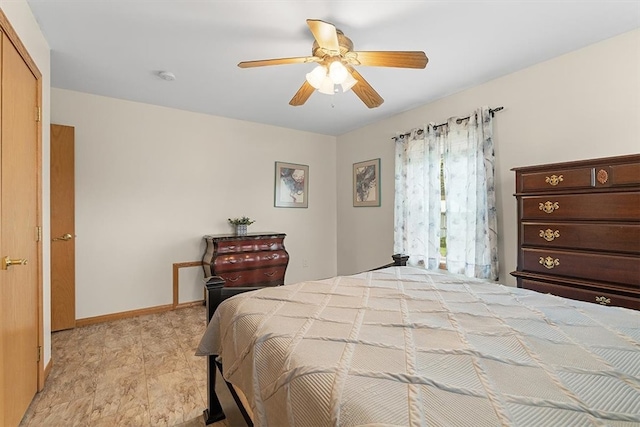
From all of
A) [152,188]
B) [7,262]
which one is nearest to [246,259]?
[152,188]

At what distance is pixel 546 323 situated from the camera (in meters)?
1.16

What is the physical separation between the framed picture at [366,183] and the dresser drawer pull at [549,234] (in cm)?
229

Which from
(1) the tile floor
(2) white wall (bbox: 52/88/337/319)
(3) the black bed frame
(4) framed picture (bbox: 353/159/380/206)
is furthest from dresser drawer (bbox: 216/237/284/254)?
(3) the black bed frame

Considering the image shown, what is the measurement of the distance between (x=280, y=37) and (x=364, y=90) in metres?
0.74

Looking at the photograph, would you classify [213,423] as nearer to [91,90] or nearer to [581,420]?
→ [581,420]

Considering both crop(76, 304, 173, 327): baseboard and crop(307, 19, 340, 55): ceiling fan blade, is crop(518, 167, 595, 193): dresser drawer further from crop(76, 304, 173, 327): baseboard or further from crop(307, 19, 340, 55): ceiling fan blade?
crop(76, 304, 173, 327): baseboard

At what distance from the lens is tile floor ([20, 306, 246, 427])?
1.76 meters

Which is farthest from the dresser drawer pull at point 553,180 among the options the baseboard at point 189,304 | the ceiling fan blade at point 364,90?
Result: the baseboard at point 189,304

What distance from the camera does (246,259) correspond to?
12.3ft

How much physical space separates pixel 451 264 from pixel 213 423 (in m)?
2.61

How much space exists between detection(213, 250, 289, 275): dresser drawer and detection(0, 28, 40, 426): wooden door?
1.76 meters

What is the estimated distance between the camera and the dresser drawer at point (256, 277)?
3626 mm

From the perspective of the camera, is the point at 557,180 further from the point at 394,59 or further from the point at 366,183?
the point at 366,183

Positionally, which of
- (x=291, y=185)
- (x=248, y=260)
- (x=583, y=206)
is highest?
(x=291, y=185)
